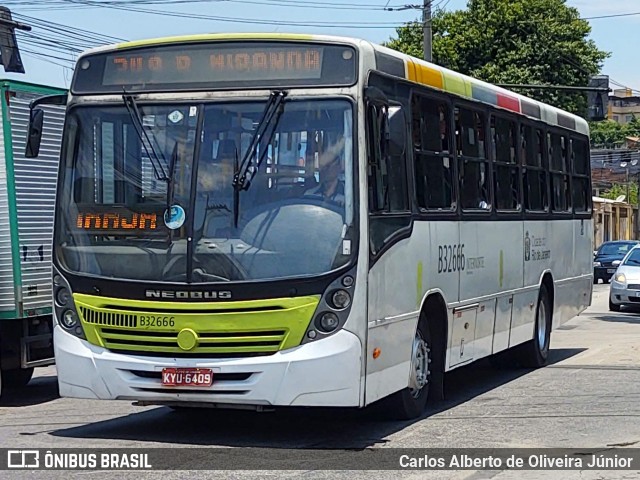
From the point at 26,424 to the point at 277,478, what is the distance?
3.52 m

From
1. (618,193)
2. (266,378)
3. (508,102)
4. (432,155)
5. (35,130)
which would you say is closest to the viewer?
(266,378)

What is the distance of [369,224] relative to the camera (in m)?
9.20

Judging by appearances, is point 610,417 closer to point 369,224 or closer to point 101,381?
point 369,224

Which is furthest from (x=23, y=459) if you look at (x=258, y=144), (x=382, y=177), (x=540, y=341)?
(x=540, y=341)

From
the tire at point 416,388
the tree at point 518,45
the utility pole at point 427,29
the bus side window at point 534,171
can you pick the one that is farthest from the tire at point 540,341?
the tree at point 518,45

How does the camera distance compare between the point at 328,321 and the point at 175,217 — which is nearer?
the point at 328,321

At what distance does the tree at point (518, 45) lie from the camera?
166 feet

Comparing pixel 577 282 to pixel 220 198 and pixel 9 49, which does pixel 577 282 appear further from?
pixel 9 49

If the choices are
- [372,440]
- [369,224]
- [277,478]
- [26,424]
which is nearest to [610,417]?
[372,440]

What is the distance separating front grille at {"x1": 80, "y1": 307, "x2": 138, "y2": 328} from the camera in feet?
30.1

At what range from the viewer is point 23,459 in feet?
28.5

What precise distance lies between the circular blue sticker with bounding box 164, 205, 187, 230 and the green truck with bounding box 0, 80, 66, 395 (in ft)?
11.2

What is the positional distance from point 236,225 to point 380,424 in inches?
98.6

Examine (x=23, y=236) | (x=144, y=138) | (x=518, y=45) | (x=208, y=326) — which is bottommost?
(x=208, y=326)
